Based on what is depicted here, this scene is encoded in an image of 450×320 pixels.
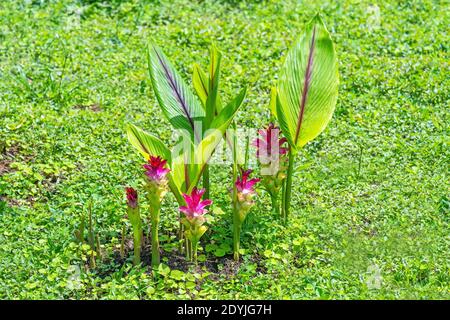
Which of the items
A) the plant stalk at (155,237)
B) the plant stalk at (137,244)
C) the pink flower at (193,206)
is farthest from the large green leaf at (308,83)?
the plant stalk at (137,244)

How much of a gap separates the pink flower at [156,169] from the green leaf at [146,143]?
171 mm

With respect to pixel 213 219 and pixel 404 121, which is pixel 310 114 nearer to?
pixel 213 219

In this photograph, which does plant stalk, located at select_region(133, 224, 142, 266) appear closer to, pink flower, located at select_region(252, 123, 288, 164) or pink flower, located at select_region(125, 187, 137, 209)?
pink flower, located at select_region(125, 187, 137, 209)

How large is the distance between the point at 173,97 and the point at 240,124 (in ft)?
4.59

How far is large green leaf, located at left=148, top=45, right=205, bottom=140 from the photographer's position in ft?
16.0

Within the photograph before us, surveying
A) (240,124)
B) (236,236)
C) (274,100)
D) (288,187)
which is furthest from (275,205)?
(240,124)

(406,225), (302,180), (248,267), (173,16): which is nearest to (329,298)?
(248,267)

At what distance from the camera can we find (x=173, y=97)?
490 cm

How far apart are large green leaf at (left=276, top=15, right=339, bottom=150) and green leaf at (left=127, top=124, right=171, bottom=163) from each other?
0.60m

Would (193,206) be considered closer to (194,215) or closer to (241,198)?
(194,215)

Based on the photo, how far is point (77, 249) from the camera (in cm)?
482

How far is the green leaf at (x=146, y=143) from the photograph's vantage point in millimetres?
4641

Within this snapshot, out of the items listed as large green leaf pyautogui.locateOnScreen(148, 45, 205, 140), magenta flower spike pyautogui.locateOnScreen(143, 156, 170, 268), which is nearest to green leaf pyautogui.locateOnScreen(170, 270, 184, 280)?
magenta flower spike pyautogui.locateOnScreen(143, 156, 170, 268)

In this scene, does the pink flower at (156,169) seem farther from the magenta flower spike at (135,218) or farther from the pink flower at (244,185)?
the pink flower at (244,185)
